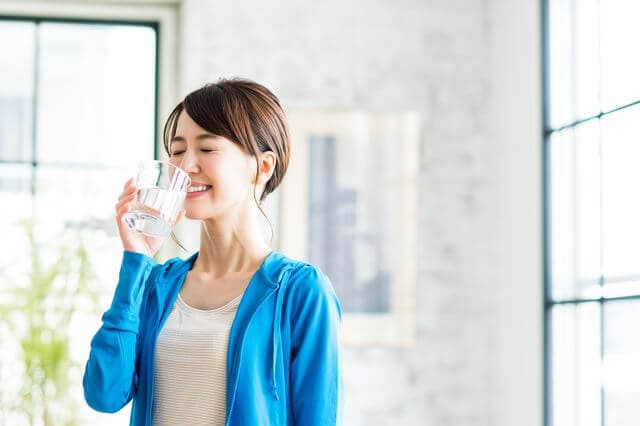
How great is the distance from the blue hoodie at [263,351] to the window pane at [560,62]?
2098mm

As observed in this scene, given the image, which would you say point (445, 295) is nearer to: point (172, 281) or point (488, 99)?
point (488, 99)

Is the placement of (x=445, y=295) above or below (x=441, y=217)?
below

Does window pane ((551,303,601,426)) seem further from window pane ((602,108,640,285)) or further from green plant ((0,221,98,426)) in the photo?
green plant ((0,221,98,426))

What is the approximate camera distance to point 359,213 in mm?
4047

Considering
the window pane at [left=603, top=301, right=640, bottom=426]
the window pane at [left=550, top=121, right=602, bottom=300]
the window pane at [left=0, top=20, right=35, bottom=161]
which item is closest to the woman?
the window pane at [left=603, top=301, right=640, bottom=426]

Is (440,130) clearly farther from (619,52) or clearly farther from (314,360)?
(314,360)

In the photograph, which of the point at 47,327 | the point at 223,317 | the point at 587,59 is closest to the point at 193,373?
the point at 223,317

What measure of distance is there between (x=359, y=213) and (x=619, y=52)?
1192 mm

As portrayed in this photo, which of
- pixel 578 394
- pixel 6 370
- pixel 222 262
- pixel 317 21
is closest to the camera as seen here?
pixel 222 262

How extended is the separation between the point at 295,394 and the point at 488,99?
267 cm

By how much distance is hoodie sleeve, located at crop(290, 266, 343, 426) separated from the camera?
1.71 m

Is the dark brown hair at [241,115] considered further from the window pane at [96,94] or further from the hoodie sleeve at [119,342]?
the window pane at [96,94]

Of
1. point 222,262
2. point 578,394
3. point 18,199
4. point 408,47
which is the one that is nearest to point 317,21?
point 408,47

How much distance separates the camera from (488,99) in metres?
4.20
